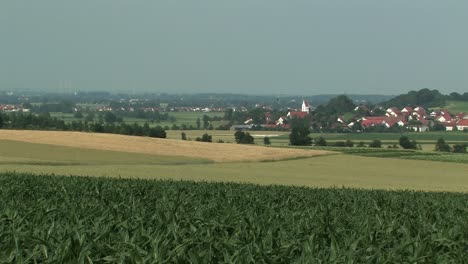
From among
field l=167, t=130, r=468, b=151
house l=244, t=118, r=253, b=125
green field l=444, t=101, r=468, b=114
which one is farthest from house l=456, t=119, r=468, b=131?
house l=244, t=118, r=253, b=125

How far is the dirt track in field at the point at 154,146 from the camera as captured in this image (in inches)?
2004

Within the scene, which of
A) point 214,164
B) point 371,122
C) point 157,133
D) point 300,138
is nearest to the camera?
point 214,164

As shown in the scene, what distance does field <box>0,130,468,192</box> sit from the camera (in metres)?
35.6

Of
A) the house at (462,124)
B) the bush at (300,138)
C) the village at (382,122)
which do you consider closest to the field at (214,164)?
the bush at (300,138)

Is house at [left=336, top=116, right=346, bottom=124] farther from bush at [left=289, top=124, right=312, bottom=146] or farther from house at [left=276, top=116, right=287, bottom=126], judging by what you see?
bush at [left=289, top=124, right=312, bottom=146]

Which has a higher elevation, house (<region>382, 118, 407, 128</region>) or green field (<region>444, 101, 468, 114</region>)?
green field (<region>444, 101, 468, 114</region>)

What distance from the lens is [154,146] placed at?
54344mm

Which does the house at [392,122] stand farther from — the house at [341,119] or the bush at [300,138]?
the bush at [300,138]

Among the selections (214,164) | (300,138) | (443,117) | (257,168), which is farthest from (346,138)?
(443,117)

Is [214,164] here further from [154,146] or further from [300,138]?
[300,138]

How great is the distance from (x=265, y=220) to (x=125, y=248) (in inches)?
85.3

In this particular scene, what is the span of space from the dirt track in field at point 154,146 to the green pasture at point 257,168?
7.09 ft

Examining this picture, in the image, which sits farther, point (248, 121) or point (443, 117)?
point (443, 117)

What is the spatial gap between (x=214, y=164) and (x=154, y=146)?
9.99 metres
